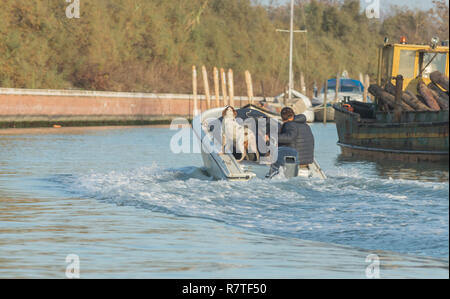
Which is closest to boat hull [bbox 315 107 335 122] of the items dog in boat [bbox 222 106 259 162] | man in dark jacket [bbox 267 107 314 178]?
dog in boat [bbox 222 106 259 162]

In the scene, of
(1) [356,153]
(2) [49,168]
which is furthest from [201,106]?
(2) [49,168]

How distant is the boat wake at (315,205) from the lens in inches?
420

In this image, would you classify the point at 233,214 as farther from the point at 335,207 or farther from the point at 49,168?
the point at 49,168

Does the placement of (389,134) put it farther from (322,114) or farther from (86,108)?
(322,114)

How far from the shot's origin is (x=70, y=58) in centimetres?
5634

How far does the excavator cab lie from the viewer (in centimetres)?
2641

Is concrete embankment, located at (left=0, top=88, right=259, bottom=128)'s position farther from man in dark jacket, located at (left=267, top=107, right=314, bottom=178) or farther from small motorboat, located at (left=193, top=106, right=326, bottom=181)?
man in dark jacket, located at (left=267, top=107, right=314, bottom=178)

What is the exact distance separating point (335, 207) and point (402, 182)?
2.45m

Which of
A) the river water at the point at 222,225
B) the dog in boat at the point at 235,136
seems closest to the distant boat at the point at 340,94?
the river water at the point at 222,225

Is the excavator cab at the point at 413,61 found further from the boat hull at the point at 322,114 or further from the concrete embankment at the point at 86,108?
the boat hull at the point at 322,114

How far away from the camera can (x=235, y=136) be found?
58.1 ft

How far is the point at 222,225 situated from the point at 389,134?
13.3 metres

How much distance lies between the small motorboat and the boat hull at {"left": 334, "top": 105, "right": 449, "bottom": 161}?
3.90 meters
